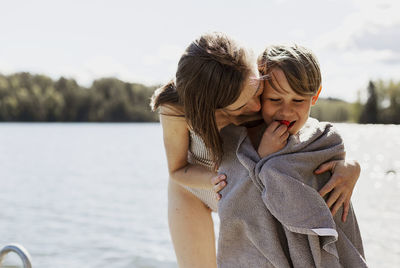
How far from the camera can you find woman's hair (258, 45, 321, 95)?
85.9 inches

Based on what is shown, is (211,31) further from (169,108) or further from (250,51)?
(169,108)

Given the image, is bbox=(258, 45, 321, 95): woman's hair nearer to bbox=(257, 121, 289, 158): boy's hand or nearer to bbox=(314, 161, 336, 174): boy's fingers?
bbox=(257, 121, 289, 158): boy's hand

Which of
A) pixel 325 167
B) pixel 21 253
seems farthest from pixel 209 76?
pixel 21 253

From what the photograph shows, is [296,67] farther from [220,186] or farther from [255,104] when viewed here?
[220,186]

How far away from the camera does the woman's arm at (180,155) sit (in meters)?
2.64

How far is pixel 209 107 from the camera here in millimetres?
2250

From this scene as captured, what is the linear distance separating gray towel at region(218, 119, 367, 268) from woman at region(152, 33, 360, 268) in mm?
84

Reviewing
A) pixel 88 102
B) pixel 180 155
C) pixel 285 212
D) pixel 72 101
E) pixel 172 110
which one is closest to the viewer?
pixel 285 212

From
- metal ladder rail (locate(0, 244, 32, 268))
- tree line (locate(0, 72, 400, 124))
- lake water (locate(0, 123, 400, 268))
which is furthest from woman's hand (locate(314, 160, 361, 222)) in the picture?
tree line (locate(0, 72, 400, 124))

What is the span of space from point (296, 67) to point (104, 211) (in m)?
11.9

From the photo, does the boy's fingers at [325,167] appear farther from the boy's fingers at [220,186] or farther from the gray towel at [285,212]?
the boy's fingers at [220,186]

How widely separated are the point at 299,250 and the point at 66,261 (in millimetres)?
7574

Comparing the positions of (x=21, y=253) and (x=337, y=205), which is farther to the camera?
(x=21, y=253)

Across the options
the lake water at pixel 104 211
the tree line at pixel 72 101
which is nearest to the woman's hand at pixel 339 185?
the lake water at pixel 104 211
